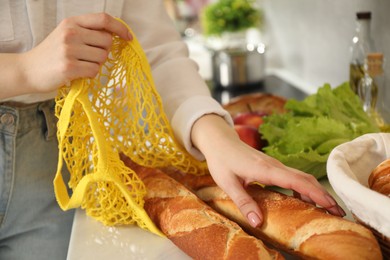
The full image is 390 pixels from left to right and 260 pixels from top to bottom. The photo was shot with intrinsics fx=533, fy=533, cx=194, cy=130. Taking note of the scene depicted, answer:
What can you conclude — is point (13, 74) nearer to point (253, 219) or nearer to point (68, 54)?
point (68, 54)

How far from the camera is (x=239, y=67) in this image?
1.98m

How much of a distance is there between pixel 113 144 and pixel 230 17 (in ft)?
5.48

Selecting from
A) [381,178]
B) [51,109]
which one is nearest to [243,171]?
[381,178]

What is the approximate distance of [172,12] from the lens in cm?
390

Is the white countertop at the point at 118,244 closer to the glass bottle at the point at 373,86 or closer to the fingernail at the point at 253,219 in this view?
the fingernail at the point at 253,219

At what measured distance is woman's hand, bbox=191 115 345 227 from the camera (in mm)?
624

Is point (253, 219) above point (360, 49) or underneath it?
underneath

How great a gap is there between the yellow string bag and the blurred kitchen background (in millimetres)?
591

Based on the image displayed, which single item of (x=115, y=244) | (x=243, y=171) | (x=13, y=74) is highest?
(x=13, y=74)

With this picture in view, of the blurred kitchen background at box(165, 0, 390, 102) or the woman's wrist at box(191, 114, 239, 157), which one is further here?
the blurred kitchen background at box(165, 0, 390, 102)

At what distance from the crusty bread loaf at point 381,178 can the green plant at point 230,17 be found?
73.4 inches

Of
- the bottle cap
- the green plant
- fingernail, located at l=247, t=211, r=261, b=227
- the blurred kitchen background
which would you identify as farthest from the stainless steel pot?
fingernail, located at l=247, t=211, r=261, b=227

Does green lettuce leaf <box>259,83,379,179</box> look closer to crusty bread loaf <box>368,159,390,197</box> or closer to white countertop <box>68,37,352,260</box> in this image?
white countertop <box>68,37,352,260</box>

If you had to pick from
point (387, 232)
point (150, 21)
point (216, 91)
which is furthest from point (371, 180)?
point (216, 91)
